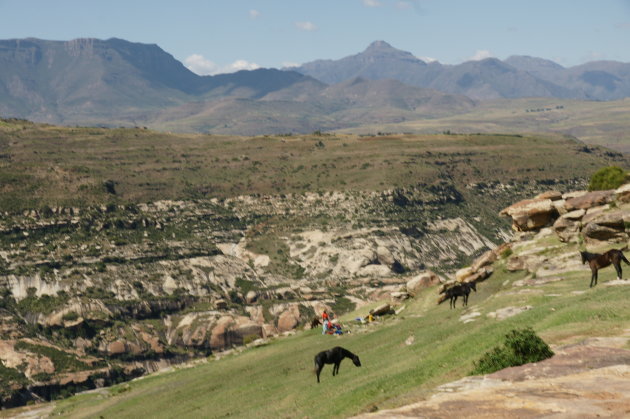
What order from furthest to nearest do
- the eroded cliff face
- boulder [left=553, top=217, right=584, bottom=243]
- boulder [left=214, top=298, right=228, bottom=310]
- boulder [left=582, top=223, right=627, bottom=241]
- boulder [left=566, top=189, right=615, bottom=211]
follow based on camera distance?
boulder [left=214, top=298, right=228, bottom=310], the eroded cliff face, boulder [left=566, top=189, right=615, bottom=211], boulder [left=553, top=217, right=584, bottom=243], boulder [left=582, top=223, right=627, bottom=241]

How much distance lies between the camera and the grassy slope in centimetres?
2920

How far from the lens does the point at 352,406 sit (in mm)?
27469

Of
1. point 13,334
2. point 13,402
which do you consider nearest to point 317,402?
point 13,402

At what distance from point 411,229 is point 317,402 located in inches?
5468

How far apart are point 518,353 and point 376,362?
49.9 feet

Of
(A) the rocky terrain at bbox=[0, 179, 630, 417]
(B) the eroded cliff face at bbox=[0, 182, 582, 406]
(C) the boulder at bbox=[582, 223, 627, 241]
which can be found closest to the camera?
(A) the rocky terrain at bbox=[0, 179, 630, 417]

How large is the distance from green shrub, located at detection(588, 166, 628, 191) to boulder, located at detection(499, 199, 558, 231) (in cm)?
1912

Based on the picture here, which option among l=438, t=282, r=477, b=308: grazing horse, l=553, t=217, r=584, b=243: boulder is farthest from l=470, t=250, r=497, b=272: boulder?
l=438, t=282, r=477, b=308: grazing horse

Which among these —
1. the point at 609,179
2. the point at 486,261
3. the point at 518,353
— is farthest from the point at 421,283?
the point at 518,353

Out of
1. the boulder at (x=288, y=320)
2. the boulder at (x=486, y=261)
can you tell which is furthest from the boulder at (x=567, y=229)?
the boulder at (x=288, y=320)

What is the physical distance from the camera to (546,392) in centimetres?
2020

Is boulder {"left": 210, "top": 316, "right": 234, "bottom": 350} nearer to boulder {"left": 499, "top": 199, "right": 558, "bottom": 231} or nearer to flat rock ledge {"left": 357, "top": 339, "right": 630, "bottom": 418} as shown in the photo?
boulder {"left": 499, "top": 199, "right": 558, "bottom": 231}

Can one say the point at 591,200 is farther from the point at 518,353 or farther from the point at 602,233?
the point at 518,353

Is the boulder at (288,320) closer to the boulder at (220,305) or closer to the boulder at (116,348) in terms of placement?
the boulder at (220,305)
